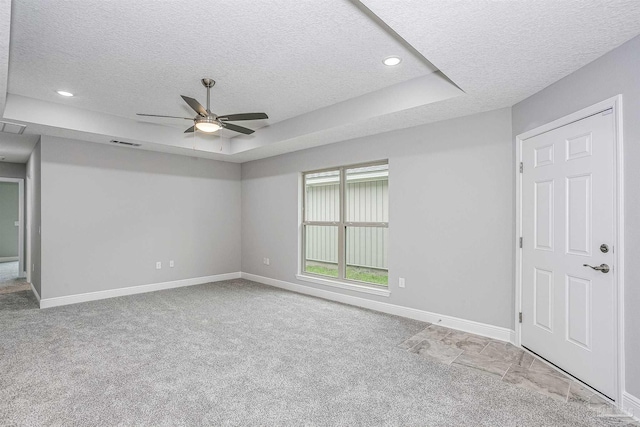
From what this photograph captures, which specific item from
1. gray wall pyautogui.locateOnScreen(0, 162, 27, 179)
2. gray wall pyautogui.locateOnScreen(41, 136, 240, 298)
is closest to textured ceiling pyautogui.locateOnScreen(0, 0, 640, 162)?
gray wall pyautogui.locateOnScreen(41, 136, 240, 298)

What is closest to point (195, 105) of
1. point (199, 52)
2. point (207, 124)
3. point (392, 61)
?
point (207, 124)

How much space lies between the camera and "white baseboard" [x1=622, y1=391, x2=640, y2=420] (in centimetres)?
209

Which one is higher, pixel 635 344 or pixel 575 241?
pixel 575 241

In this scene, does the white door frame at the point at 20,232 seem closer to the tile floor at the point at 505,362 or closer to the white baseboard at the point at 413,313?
the white baseboard at the point at 413,313

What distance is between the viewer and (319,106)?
4.34 metres

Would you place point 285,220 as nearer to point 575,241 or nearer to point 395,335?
point 395,335

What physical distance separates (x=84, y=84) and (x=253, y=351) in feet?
11.2

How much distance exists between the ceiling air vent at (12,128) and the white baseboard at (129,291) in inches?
93.3

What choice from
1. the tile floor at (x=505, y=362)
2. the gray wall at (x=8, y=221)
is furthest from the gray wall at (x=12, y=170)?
the tile floor at (x=505, y=362)

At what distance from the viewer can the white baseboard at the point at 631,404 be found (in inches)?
82.4

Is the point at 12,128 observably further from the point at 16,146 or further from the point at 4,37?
the point at 4,37

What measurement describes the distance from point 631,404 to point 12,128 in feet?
22.7

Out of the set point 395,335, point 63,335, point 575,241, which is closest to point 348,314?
point 395,335

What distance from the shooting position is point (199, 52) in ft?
9.45
